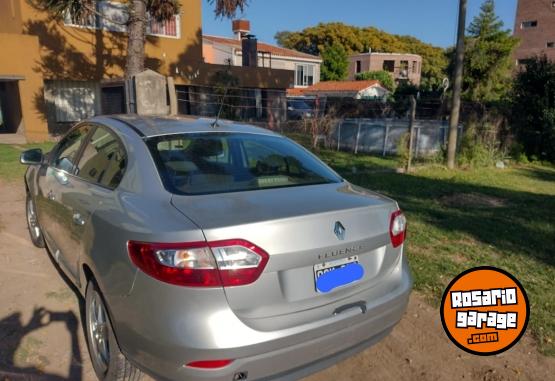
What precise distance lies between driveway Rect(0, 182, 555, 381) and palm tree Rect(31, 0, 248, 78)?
8.55 metres

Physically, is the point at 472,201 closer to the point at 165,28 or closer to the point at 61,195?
the point at 61,195

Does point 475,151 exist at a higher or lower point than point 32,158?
lower

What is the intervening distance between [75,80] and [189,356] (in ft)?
54.8

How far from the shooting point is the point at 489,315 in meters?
2.96

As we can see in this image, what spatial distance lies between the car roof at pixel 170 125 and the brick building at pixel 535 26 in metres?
48.0

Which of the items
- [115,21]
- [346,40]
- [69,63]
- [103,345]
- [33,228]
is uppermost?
[346,40]

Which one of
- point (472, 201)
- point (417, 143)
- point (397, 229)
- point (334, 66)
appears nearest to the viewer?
point (397, 229)

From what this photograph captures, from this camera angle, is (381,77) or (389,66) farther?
(389,66)

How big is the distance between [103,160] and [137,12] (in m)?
9.48

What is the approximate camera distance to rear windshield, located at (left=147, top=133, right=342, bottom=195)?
8.57ft

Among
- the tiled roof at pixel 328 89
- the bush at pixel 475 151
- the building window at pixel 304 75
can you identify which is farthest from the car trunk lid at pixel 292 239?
the tiled roof at pixel 328 89

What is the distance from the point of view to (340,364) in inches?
115

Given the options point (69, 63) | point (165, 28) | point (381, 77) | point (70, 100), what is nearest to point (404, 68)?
point (381, 77)

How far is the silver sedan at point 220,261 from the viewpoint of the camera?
2012 mm
